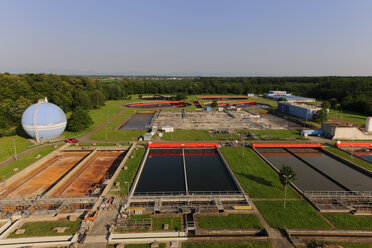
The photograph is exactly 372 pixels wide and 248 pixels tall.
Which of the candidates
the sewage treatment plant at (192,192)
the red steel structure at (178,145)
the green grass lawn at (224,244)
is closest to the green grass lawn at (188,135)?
the sewage treatment plant at (192,192)

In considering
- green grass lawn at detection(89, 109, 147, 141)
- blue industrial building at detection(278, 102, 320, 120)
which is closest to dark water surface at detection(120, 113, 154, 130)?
green grass lawn at detection(89, 109, 147, 141)

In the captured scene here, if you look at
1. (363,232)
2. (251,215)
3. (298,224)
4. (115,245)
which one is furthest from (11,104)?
(363,232)

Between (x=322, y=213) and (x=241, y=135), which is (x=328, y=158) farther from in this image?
(x=322, y=213)

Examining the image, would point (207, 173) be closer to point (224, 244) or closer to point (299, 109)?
point (224, 244)

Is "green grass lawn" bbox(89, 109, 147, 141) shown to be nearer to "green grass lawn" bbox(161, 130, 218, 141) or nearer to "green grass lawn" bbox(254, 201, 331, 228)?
"green grass lawn" bbox(161, 130, 218, 141)

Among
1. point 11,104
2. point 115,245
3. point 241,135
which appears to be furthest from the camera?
point 11,104

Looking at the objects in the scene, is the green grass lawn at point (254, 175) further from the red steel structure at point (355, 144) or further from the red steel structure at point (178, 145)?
the red steel structure at point (355, 144)
